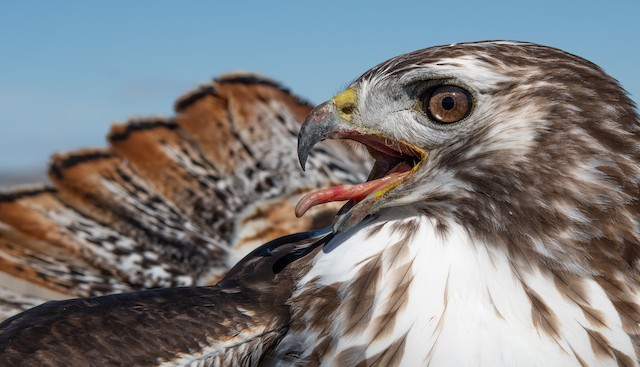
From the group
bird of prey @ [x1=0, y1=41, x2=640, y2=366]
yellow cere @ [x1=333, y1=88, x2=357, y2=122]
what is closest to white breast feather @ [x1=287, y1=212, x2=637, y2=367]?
bird of prey @ [x1=0, y1=41, x2=640, y2=366]

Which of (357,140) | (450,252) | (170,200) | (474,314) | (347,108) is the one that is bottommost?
(474,314)

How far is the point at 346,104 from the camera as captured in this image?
11.4 feet

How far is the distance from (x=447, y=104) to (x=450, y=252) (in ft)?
1.76

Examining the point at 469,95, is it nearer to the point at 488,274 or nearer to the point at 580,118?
the point at 580,118

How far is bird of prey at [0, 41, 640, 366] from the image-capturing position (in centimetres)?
316

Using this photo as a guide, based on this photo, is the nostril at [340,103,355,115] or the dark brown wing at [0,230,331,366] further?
the nostril at [340,103,355,115]

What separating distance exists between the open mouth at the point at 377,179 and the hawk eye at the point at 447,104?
0.48 feet

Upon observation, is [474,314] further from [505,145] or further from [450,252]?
[505,145]

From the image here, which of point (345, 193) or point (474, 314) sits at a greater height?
point (345, 193)

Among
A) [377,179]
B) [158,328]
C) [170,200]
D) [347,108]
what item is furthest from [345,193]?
[170,200]

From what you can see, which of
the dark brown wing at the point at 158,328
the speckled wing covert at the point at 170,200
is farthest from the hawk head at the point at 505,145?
the speckled wing covert at the point at 170,200

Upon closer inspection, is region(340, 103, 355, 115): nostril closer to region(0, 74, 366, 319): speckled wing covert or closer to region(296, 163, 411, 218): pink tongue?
region(296, 163, 411, 218): pink tongue

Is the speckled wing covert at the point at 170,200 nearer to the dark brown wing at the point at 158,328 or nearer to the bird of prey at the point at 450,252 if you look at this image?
the dark brown wing at the point at 158,328

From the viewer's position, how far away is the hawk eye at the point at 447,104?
11.0 ft
